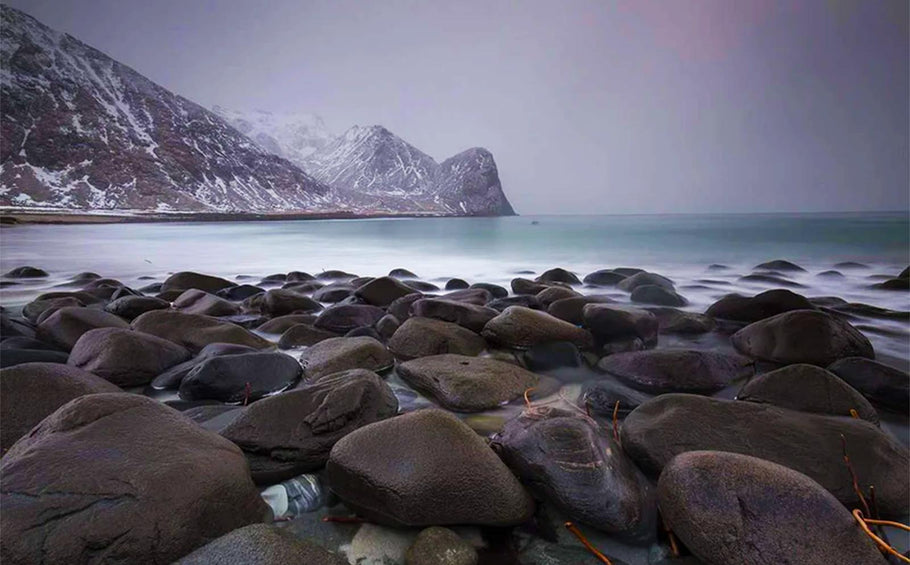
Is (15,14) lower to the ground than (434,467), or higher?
higher

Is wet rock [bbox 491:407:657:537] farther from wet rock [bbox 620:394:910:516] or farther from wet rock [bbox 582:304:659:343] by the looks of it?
wet rock [bbox 582:304:659:343]

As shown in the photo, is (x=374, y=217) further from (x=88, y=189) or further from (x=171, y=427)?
(x=171, y=427)

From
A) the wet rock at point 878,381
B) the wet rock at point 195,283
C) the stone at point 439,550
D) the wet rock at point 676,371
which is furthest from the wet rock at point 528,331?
the wet rock at point 195,283

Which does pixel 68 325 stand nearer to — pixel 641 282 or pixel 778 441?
pixel 778 441

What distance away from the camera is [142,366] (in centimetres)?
339

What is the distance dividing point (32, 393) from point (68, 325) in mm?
2048

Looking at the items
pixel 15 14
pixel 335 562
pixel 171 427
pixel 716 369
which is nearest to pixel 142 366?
pixel 171 427

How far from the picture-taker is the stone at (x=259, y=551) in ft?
4.51

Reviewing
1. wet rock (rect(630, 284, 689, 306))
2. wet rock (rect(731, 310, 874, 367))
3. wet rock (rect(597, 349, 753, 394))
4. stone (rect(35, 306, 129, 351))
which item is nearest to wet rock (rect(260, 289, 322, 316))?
stone (rect(35, 306, 129, 351))

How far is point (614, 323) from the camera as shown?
14.6 feet

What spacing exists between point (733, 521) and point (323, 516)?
1.71 m

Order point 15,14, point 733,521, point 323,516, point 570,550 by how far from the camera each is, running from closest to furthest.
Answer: point 733,521
point 570,550
point 323,516
point 15,14

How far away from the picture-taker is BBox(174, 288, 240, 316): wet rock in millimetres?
5520

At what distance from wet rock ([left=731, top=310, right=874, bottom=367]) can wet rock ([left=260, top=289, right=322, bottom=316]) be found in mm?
5371
